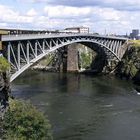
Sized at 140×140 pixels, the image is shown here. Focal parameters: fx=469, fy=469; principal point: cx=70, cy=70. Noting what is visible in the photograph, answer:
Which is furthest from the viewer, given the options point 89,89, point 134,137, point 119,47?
point 119,47

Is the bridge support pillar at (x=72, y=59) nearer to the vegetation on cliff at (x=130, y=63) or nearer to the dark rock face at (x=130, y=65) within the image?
the dark rock face at (x=130, y=65)

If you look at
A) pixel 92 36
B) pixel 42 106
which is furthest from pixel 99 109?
pixel 92 36

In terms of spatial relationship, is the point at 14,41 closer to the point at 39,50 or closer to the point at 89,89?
the point at 39,50

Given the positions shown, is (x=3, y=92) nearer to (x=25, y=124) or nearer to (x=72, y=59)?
(x=25, y=124)

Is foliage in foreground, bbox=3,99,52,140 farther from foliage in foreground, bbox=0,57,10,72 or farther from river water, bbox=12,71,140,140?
river water, bbox=12,71,140,140

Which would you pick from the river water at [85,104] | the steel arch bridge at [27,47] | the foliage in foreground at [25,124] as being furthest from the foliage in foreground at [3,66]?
the river water at [85,104]

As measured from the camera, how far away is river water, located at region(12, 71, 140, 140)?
62.3 meters

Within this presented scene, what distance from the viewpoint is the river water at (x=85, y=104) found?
62300 millimetres

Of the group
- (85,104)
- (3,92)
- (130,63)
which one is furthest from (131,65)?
(3,92)

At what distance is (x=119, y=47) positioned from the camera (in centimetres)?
14075

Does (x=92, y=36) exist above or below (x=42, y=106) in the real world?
above

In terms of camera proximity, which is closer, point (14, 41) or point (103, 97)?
point (14, 41)

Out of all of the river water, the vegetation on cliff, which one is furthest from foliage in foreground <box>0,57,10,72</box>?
the vegetation on cliff

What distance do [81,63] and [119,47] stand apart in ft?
41.0
